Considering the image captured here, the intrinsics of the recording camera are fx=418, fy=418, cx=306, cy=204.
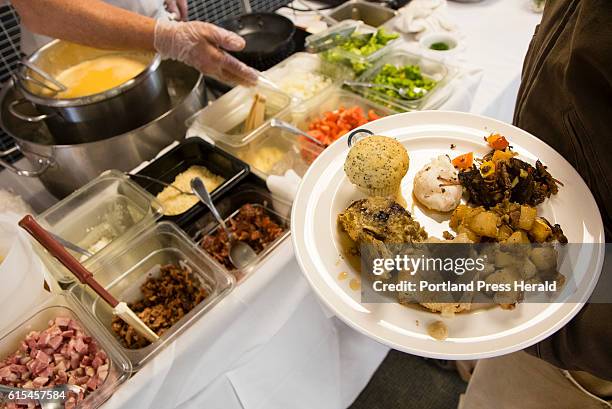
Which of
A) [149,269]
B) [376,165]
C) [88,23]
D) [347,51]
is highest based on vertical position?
[88,23]

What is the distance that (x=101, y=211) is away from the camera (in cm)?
129

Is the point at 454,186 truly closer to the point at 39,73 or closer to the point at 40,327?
the point at 40,327

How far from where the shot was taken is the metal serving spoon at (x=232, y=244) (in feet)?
3.95

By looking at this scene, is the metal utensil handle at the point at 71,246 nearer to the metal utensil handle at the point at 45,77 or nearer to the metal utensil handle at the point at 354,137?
the metal utensil handle at the point at 45,77

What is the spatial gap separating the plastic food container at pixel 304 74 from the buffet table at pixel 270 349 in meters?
0.53

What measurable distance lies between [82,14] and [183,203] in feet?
2.36

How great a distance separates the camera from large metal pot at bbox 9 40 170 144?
131cm

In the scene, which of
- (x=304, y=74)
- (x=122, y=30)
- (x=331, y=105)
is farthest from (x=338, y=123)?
(x=122, y=30)

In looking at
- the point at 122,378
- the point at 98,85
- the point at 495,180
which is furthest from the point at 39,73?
the point at 495,180

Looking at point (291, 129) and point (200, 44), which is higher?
point (200, 44)

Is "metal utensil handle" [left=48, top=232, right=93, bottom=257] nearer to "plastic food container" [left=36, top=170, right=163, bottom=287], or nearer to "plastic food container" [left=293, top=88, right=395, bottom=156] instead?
"plastic food container" [left=36, top=170, right=163, bottom=287]

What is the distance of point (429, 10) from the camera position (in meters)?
2.03

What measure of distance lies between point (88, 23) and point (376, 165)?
44.7 inches

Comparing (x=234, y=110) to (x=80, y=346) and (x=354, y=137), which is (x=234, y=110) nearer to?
(x=354, y=137)
